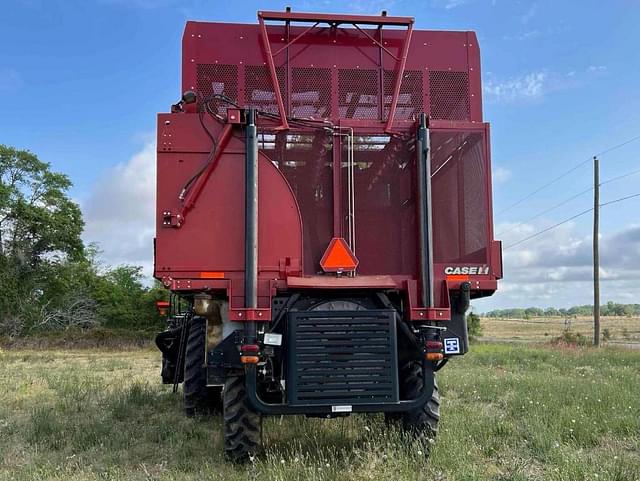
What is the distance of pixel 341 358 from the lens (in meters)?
4.77

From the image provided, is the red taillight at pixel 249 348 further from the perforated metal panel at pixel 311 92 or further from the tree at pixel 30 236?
the tree at pixel 30 236

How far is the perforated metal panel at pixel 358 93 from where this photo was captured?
5.70 metres

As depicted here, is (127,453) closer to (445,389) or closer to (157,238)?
(157,238)

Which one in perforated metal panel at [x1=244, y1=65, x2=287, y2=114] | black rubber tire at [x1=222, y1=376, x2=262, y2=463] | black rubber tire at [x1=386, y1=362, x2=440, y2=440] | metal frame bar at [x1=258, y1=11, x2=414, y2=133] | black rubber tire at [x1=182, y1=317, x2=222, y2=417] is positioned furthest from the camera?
black rubber tire at [x1=182, y1=317, x2=222, y2=417]

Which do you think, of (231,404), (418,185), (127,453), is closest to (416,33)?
(418,185)

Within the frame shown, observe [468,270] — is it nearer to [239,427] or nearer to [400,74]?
[400,74]

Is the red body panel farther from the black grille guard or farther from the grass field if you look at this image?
the grass field

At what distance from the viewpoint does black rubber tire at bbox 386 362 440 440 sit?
5270 millimetres

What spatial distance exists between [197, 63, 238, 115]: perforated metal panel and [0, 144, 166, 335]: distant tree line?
101 ft

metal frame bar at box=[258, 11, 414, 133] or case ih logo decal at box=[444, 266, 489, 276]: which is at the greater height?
metal frame bar at box=[258, 11, 414, 133]

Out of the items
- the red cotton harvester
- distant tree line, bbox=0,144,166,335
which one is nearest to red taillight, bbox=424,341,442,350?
the red cotton harvester

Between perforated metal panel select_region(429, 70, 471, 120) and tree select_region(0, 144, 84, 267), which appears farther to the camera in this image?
tree select_region(0, 144, 84, 267)

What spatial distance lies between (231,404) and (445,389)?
18.0ft

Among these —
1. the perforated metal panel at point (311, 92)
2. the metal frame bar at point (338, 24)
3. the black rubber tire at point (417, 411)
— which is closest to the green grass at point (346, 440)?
the black rubber tire at point (417, 411)
